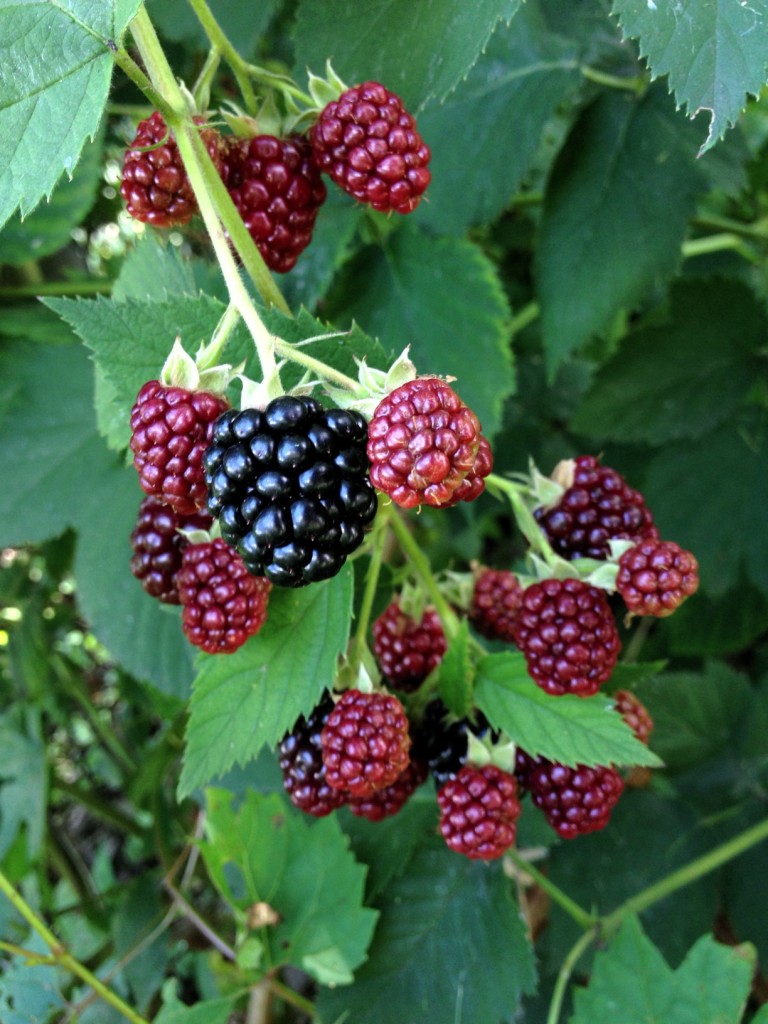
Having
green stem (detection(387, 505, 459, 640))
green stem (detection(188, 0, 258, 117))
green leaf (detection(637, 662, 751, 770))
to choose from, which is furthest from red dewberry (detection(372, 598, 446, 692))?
green leaf (detection(637, 662, 751, 770))

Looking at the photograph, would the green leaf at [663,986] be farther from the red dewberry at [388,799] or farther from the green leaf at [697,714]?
the green leaf at [697,714]

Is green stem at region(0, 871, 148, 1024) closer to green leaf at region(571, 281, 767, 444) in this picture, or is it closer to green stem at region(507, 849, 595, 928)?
green stem at region(507, 849, 595, 928)

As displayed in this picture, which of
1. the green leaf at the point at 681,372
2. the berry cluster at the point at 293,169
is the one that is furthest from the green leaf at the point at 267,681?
the green leaf at the point at 681,372

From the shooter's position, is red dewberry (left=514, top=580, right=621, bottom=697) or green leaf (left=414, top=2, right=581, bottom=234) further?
green leaf (left=414, top=2, right=581, bottom=234)

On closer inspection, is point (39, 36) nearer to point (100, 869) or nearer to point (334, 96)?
point (334, 96)

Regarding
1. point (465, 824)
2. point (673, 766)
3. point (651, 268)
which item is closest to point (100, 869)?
point (673, 766)

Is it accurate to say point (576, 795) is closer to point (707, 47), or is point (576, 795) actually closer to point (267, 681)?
point (267, 681)
